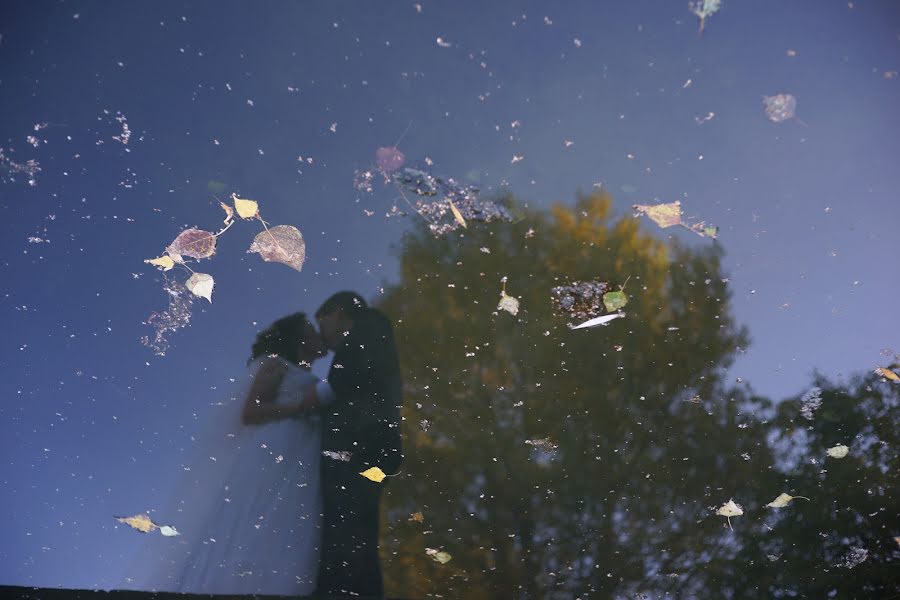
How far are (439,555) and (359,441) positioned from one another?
54cm

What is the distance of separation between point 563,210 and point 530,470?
769 millimetres

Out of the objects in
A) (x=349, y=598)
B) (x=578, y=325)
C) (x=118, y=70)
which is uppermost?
(x=118, y=70)

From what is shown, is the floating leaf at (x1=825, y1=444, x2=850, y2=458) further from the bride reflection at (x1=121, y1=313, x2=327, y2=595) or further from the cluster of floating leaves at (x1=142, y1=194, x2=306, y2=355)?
the cluster of floating leaves at (x1=142, y1=194, x2=306, y2=355)

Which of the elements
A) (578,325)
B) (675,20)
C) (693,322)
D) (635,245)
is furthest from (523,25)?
Result: (693,322)

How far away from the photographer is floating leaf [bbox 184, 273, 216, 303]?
1.18 meters

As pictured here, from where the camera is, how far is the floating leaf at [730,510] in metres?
1.46

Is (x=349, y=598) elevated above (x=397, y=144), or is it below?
below

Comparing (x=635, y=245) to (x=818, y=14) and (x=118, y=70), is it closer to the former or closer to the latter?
(x=818, y=14)

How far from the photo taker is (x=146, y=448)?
1.41m

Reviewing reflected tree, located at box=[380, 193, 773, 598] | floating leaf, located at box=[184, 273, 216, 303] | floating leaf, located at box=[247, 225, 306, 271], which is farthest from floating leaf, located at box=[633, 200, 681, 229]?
floating leaf, located at box=[184, 273, 216, 303]

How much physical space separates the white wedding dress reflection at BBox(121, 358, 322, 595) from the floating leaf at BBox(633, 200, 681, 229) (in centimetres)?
92

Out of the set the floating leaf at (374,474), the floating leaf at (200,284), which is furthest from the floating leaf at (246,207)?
the floating leaf at (374,474)

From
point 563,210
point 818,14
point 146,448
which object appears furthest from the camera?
point 146,448

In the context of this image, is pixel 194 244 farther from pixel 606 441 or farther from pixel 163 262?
pixel 606 441
